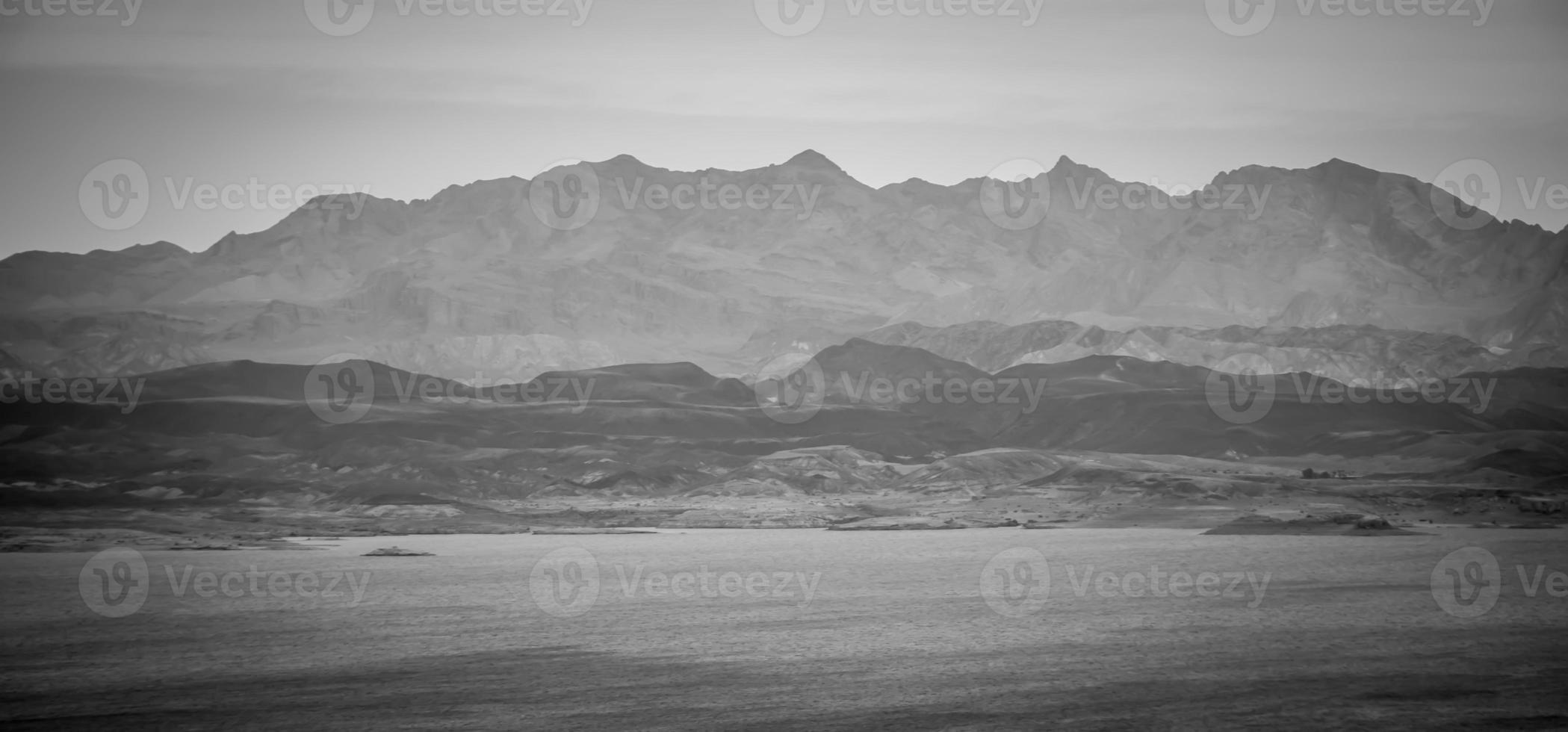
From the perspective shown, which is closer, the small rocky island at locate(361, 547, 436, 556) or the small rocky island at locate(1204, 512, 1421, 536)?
the small rocky island at locate(361, 547, 436, 556)

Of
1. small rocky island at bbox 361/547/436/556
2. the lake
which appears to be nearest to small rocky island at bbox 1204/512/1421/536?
the lake

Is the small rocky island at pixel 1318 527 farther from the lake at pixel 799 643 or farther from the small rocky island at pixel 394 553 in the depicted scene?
the small rocky island at pixel 394 553

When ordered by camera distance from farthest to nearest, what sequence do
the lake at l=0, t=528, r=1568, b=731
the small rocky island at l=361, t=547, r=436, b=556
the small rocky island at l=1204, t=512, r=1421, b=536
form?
the small rocky island at l=1204, t=512, r=1421, b=536 → the small rocky island at l=361, t=547, r=436, b=556 → the lake at l=0, t=528, r=1568, b=731

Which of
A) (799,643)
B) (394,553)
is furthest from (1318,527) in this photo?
(799,643)

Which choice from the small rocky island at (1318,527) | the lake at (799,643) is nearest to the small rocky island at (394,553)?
the lake at (799,643)

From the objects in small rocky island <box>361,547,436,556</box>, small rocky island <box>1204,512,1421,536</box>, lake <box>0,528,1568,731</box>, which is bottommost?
small rocky island <box>361,547,436,556</box>

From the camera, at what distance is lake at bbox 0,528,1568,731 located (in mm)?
60094

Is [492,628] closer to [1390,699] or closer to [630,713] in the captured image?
[630,713]

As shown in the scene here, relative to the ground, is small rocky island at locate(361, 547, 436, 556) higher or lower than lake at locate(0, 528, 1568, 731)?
lower

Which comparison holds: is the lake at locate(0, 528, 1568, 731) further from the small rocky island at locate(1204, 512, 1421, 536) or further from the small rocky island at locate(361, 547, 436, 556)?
the small rocky island at locate(1204, 512, 1421, 536)

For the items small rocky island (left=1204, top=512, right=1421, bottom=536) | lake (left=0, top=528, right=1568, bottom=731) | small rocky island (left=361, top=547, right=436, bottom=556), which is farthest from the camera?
small rocky island (left=1204, top=512, right=1421, bottom=536)

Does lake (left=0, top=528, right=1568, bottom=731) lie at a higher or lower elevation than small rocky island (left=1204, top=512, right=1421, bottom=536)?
higher

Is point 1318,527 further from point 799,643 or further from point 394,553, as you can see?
point 799,643

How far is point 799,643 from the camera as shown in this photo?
8088cm
